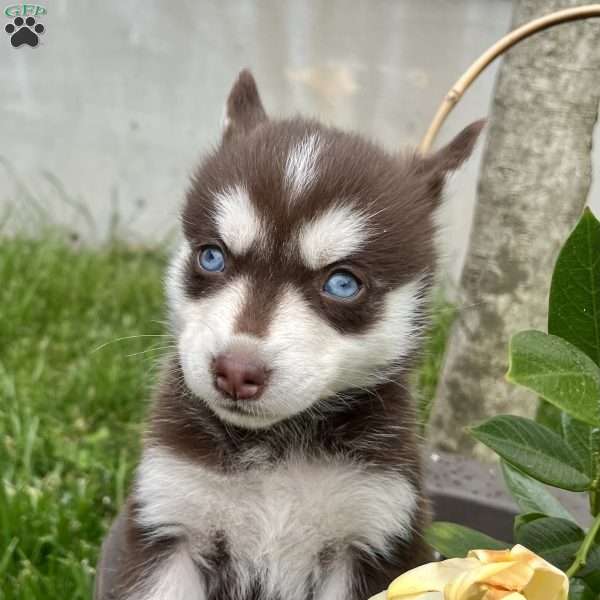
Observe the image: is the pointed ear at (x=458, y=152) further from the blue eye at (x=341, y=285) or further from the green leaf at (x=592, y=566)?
the green leaf at (x=592, y=566)

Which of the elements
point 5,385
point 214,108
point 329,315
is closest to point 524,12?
point 329,315

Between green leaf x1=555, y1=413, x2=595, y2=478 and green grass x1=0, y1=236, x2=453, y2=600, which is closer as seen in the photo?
green leaf x1=555, y1=413, x2=595, y2=478

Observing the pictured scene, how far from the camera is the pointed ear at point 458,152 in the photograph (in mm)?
2412

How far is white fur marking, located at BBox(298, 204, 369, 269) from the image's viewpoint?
202 cm

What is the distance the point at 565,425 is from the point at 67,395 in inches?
121

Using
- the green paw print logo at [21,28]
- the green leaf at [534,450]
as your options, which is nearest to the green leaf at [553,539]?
the green leaf at [534,450]

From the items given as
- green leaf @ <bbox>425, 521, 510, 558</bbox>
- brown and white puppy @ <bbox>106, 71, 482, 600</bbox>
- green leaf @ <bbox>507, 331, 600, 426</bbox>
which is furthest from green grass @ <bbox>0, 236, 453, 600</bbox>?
green leaf @ <bbox>507, 331, 600, 426</bbox>

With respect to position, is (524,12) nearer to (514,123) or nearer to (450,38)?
(514,123)

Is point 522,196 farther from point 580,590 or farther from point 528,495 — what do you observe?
point 580,590

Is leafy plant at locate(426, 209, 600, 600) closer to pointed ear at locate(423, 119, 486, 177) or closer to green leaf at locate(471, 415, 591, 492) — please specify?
green leaf at locate(471, 415, 591, 492)

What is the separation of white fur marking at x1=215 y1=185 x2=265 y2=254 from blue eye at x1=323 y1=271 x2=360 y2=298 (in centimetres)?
19

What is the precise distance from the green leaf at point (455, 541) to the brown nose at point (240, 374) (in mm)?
463

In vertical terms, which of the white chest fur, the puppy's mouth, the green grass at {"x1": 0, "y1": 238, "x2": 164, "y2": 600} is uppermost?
the puppy's mouth

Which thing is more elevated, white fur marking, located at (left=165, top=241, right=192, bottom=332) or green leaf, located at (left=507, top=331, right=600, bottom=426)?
green leaf, located at (left=507, top=331, right=600, bottom=426)
